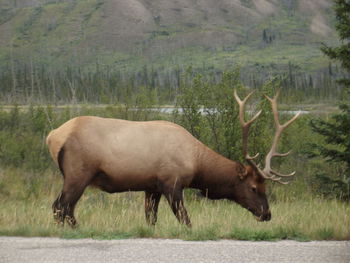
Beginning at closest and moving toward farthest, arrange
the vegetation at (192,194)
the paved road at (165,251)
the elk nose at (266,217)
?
the paved road at (165,251), the vegetation at (192,194), the elk nose at (266,217)

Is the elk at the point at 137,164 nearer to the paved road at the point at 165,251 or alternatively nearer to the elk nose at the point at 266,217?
the elk nose at the point at 266,217

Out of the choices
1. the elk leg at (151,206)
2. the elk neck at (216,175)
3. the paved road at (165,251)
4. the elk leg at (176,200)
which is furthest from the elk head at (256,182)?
the paved road at (165,251)

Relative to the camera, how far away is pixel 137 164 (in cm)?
847

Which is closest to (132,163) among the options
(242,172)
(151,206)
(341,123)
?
(151,206)

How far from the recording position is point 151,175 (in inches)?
334

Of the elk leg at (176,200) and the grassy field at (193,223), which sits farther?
the elk leg at (176,200)

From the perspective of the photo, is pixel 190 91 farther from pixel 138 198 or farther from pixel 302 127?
pixel 302 127

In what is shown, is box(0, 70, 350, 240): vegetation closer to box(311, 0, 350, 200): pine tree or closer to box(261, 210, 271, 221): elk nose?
box(261, 210, 271, 221): elk nose

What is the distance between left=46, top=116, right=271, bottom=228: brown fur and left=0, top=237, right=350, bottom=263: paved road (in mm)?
1573

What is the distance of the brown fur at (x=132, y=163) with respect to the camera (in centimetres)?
827

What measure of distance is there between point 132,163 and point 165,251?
2.60 m

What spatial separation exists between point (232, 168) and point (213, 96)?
13.8 ft

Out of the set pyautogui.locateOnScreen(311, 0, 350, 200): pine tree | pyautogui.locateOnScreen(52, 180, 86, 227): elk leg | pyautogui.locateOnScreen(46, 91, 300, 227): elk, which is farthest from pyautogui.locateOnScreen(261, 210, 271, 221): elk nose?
pyautogui.locateOnScreen(52, 180, 86, 227): elk leg

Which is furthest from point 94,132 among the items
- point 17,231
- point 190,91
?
point 190,91
